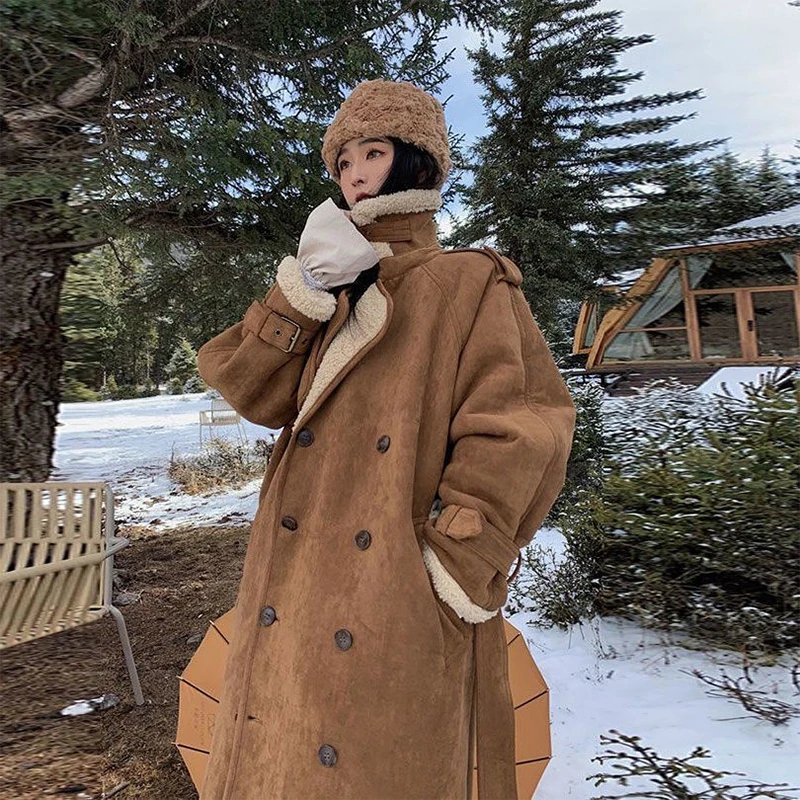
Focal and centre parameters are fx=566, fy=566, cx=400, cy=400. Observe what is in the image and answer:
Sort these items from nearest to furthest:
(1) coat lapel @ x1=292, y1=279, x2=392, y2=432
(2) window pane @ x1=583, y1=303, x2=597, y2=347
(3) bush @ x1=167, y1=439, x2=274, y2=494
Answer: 1. (1) coat lapel @ x1=292, y1=279, x2=392, y2=432
2. (3) bush @ x1=167, y1=439, x2=274, y2=494
3. (2) window pane @ x1=583, y1=303, x2=597, y2=347

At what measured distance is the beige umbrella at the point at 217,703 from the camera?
5.63ft

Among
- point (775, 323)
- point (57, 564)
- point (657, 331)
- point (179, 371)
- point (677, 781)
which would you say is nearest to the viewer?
point (677, 781)

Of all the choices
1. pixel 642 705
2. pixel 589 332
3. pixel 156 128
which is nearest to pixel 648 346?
pixel 589 332

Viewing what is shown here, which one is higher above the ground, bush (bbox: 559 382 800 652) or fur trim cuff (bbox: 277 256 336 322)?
fur trim cuff (bbox: 277 256 336 322)

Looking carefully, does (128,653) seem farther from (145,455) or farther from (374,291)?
(145,455)

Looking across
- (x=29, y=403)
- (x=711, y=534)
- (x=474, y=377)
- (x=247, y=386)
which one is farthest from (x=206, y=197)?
(x=711, y=534)

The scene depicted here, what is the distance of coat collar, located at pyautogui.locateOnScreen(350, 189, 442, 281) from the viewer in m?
1.33

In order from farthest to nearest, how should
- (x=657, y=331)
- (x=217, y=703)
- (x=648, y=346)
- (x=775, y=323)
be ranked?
(x=648, y=346) → (x=657, y=331) → (x=775, y=323) → (x=217, y=703)

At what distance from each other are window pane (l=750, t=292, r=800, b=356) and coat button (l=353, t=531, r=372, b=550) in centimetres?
1097

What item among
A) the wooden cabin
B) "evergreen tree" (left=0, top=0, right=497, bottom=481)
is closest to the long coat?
"evergreen tree" (left=0, top=0, right=497, bottom=481)

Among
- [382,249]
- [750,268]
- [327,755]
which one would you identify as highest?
[750,268]

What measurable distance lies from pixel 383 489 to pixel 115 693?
2494mm

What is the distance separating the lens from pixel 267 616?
1.28 meters

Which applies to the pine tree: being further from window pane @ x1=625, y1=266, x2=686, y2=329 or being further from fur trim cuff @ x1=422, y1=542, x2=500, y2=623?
fur trim cuff @ x1=422, y1=542, x2=500, y2=623
